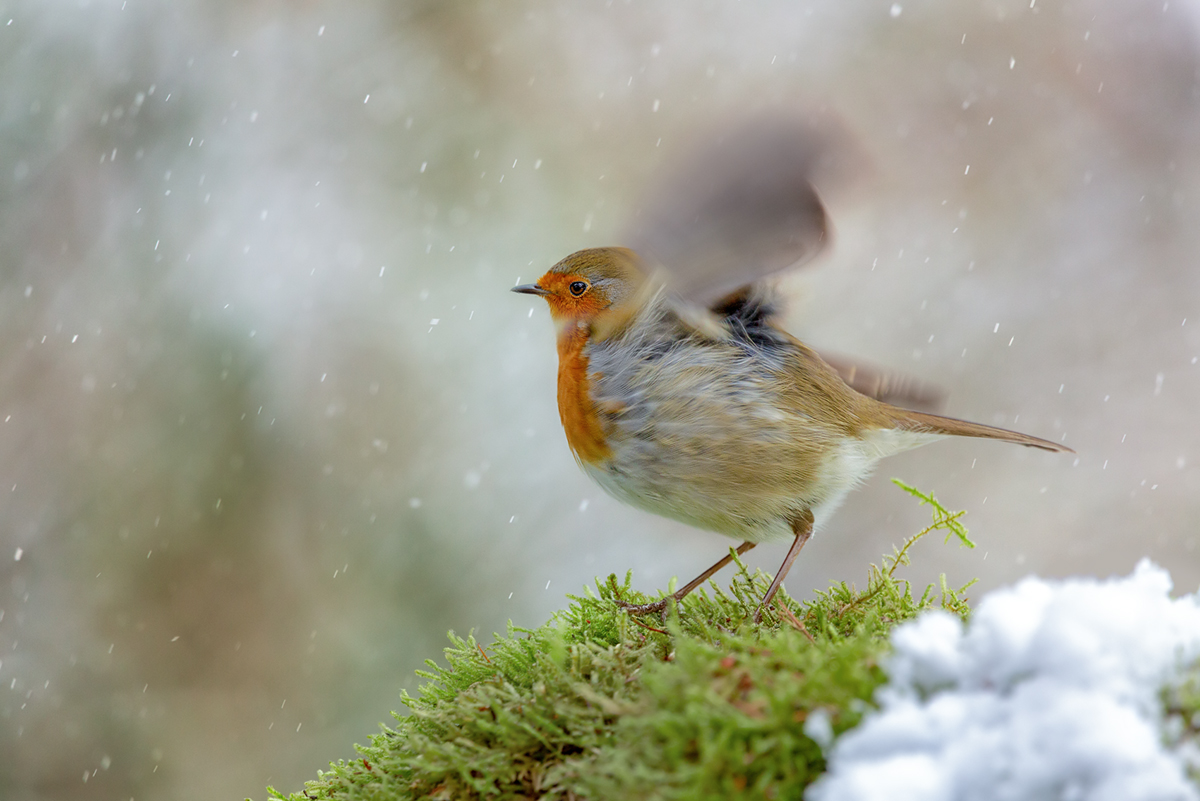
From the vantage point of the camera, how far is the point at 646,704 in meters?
1.17

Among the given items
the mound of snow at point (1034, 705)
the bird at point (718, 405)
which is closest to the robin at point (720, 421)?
the bird at point (718, 405)

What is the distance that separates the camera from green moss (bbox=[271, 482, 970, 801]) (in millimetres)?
1050

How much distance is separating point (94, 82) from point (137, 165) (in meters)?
0.54

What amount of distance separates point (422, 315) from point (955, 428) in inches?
148

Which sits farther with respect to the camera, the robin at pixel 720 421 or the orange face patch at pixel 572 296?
the orange face patch at pixel 572 296

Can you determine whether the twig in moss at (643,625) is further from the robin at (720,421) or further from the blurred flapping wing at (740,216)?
the blurred flapping wing at (740,216)

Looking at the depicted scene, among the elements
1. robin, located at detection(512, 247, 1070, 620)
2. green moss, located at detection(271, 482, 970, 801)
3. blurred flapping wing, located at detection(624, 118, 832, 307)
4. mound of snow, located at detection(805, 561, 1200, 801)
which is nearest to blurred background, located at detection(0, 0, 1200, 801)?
robin, located at detection(512, 247, 1070, 620)

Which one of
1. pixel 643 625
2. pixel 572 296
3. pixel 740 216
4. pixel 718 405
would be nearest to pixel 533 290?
pixel 572 296

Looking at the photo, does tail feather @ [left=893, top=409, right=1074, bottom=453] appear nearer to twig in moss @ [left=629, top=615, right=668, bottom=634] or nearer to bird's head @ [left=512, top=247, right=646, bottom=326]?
bird's head @ [left=512, top=247, right=646, bottom=326]

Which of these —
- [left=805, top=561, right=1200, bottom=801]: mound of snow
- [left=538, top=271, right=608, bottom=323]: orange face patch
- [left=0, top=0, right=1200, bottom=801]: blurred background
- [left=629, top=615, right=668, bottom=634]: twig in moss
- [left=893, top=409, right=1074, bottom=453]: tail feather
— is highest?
[left=0, top=0, right=1200, bottom=801]: blurred background

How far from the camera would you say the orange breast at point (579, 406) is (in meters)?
2.21

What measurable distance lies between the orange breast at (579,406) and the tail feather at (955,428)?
0.85m

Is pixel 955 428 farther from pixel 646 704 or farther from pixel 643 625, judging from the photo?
pixel 646 704

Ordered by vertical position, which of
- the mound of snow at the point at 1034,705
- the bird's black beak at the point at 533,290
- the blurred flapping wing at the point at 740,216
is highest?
the bird's black beak at the point at 533,290
